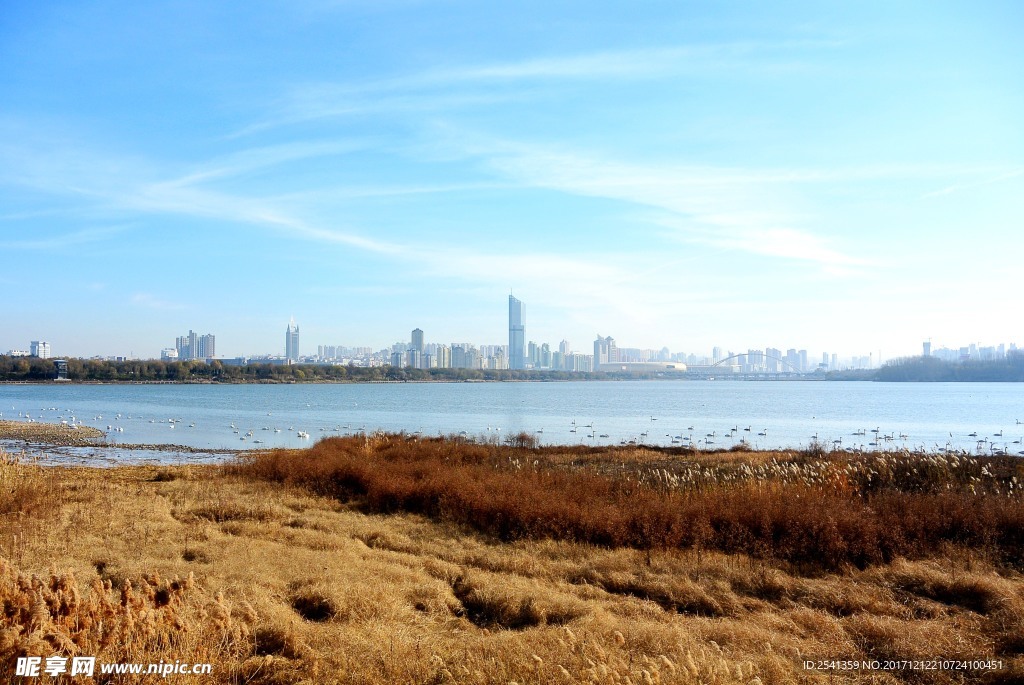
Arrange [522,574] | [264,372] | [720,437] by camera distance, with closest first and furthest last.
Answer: [522,574] → [720,437] → [264,372]

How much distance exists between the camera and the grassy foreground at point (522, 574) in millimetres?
5707

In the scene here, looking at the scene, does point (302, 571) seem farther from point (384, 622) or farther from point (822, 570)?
point (822, 570)

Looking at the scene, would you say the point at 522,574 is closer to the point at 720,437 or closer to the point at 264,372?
the point at 720,437

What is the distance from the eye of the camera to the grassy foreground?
571 cm

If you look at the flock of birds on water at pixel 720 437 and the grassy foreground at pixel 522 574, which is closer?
the grassy foreground at pixel 522 574

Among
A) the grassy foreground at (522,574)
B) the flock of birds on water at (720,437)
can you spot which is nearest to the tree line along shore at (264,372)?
the flock of birds on water at (720,437)

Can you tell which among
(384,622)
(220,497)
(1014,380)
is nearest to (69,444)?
(220,497)

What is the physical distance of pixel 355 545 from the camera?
10906 mm

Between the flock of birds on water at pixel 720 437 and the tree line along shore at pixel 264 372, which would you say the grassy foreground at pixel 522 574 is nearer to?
the flock of birds on water at pixel 720 437

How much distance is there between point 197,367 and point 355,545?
177m

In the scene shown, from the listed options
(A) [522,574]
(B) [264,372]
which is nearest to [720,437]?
(A) [522,574]

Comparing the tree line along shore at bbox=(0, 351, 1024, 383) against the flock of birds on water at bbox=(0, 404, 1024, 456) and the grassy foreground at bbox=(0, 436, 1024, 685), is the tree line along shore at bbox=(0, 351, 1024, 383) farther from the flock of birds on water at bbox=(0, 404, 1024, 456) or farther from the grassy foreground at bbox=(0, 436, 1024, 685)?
the grassy foreground at bbox=(0, 436, 1024, 685)

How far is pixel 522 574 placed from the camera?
9484 millimetres

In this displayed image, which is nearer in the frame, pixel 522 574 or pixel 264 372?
pixel 522 574
